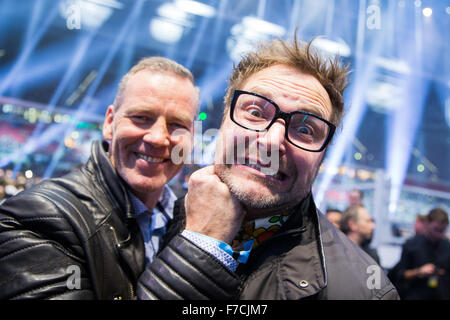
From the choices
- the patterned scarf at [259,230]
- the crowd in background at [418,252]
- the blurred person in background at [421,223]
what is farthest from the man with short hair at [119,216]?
the blurred person in background at [421,223]

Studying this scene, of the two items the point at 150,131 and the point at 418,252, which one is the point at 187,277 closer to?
the point at 150,131

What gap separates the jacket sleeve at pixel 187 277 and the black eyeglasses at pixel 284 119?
1.68ft

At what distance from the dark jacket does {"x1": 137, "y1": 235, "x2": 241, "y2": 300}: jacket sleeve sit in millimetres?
139

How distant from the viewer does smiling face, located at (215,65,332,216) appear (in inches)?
43.7

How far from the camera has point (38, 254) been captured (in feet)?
3.73

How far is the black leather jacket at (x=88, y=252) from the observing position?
0.94 metres

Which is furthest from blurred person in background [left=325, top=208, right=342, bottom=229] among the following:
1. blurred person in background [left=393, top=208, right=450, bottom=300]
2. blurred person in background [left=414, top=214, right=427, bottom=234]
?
blurred person in background [left=414, top=214, right=427, bottom=234]

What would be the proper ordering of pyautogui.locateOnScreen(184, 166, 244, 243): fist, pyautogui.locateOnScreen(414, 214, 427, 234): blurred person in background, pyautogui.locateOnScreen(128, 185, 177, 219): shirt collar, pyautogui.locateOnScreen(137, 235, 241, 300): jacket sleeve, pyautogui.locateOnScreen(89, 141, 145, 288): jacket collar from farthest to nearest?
1. pyautogui.locateOnScreen(414, 214, 427, 234): blurred person in background
2. pyautogui.locateOnScreen(128, 185, 177, 219): shirt collar
3. pyautogui.locateOnScreen(89, 141, 145, 288): jacket collar
4. pyautogui.locateOnScreen(184, 166, 244, 243): fist
5. pyautogui.locateOnScreen(137, 235, 241, 300): jacket sleeve

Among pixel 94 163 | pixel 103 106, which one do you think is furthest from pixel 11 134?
pixel 94 163

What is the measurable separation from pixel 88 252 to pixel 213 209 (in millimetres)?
565

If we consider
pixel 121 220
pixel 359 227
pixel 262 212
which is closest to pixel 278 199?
pixel 262 212

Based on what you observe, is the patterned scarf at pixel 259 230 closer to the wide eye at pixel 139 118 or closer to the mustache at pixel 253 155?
the mustache at pixel 253 155

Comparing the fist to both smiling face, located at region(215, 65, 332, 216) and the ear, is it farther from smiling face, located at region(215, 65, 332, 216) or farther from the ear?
the ear
